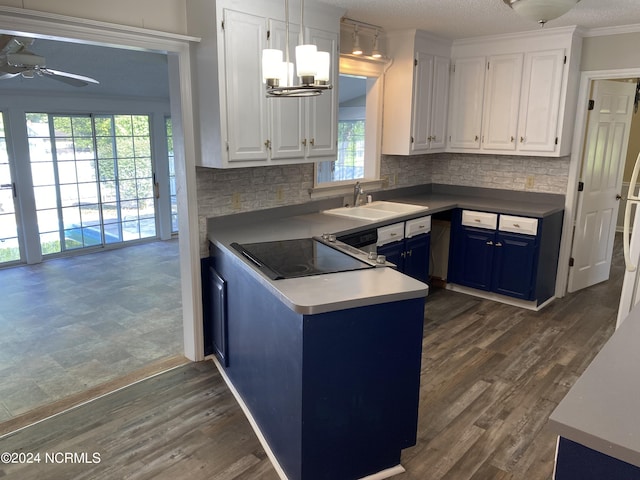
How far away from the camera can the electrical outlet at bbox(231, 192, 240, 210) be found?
334 cm

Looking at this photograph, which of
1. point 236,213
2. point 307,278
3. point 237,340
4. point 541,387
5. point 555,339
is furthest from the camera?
point 555,339

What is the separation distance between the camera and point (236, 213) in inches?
133

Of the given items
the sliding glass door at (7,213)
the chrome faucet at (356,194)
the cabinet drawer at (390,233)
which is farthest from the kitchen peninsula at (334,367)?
the sliding glass door at (7,213)

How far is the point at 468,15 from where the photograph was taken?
11.6 ft

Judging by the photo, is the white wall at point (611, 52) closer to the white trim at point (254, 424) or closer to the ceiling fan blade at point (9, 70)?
the white trim at point (254, 424)

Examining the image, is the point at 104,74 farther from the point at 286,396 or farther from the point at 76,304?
the point at 286,396

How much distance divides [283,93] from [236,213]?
1432mm

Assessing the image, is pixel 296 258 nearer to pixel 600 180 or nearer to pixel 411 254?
pixel 411 254

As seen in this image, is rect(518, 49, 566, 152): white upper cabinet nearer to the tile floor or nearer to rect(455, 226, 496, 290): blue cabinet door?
rect(455, 226, 496, 290): blue cabinet door

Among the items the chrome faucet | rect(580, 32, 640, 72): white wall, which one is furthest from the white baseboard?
rect(580, 32, 640, 72): white wall

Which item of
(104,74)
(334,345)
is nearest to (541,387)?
(334,345)

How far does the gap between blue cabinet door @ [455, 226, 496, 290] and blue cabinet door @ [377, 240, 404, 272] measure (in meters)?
0.82

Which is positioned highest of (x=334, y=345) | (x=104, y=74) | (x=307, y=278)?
(x=104, y=74)

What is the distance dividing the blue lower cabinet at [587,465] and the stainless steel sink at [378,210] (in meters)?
2.59
